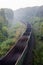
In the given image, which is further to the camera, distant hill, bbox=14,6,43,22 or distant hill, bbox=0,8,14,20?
distant hill, bbox=14,6,43,22

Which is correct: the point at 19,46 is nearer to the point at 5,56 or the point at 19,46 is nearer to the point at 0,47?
the point at 0,47

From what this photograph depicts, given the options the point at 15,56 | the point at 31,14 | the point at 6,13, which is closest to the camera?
the point at 15,56

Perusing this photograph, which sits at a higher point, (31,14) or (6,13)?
(6,13)

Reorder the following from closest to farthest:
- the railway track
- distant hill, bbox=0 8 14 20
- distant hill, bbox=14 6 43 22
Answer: the railway track, distant hill, bbox=0 8 14 20, distant hill, bbox=14 6 43 22

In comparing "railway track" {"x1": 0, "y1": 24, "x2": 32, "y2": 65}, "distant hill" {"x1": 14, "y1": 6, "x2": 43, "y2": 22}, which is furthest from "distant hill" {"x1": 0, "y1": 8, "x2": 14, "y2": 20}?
"railway track" {"x1": 0, "y1": 24, "x2": 32, "y2": 65}

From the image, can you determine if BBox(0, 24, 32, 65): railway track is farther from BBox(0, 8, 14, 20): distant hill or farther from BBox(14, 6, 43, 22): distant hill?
BBox(14, 6, 43, 22): distant hill

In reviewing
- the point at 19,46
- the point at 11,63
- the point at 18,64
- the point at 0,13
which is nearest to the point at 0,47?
the point at 19,46

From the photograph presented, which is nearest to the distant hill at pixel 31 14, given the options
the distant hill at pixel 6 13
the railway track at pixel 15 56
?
the distant hill at pixel 6 13

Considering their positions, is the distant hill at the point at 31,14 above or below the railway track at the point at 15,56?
below

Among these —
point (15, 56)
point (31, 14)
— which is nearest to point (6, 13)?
point (31, 14)

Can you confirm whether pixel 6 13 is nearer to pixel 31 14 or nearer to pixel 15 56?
pixel 31 14

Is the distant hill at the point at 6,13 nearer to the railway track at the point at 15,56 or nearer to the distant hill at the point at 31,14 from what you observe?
the distant hill at the point at 31,14
